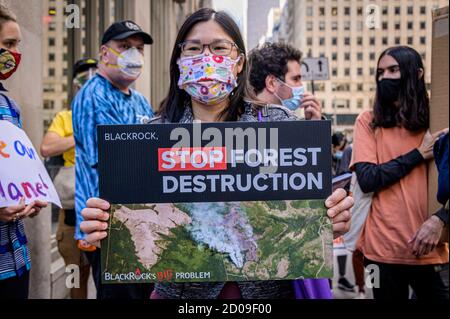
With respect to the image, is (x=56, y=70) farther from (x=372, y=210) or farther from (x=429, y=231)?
(x=429, y=231)

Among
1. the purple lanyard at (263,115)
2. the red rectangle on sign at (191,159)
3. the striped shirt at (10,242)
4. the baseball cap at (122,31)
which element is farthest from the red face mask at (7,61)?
the purple lanyard at (263,115)

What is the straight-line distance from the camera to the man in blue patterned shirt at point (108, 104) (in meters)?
2.36

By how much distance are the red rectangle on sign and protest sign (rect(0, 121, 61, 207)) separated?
2.11ft

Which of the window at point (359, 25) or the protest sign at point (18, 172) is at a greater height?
the window at point (359, 25)

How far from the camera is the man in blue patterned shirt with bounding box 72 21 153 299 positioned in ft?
7.75

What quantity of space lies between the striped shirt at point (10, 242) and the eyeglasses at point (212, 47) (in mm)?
759

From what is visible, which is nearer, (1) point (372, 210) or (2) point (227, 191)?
(2) point (227, 191)

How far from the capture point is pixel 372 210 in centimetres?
263

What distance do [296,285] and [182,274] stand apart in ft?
1.42

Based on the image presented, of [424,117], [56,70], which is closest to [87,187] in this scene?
[56,70]

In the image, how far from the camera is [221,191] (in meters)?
1.66

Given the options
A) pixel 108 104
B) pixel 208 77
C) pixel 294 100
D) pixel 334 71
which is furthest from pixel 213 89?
pixel 334 71

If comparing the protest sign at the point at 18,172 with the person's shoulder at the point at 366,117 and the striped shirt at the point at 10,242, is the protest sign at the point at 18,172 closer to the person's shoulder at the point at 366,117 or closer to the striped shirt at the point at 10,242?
the striped shirt at the point at 10,242

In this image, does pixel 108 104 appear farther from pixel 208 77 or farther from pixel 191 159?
pixel 191 159
